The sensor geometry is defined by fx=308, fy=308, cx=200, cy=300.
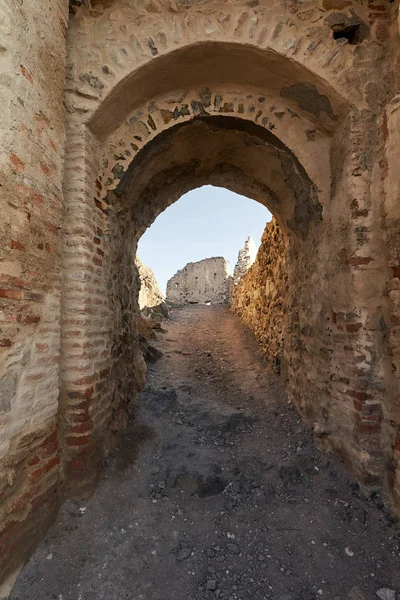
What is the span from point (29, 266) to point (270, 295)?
13.8 feet

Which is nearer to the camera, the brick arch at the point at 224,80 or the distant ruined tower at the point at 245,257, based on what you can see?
the brick arch at the point at 224,80

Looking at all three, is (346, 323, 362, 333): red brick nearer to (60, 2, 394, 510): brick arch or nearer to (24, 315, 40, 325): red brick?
(60, 2, 394, 510): brick arch

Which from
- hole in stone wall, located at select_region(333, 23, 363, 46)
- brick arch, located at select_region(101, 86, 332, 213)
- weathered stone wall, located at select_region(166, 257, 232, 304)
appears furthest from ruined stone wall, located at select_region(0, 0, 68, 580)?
weathered stone wall, located at select_region(166, 257, 232, 304)

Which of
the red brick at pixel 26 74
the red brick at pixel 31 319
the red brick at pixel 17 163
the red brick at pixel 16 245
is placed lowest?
the red brick at pixel 31 319

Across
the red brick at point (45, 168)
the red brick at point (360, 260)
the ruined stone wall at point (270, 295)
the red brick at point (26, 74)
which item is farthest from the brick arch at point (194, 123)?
the ruined stone wall at point (270, 295)

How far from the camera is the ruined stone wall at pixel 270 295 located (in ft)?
15.4

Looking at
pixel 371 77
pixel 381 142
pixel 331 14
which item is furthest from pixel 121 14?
pixel 381 142

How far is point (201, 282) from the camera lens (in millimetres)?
20219

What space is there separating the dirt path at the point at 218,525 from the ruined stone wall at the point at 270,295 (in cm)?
143

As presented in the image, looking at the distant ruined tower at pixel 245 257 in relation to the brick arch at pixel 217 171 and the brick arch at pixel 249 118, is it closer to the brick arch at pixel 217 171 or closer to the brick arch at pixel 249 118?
the brick arch at pixel 217 171

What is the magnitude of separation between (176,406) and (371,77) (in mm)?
4010

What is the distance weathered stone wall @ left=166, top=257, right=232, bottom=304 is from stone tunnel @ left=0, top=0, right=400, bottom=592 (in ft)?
52.6

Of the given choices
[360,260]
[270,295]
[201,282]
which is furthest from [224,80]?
[201,282]

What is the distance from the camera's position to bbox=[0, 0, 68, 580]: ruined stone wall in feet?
6.05
